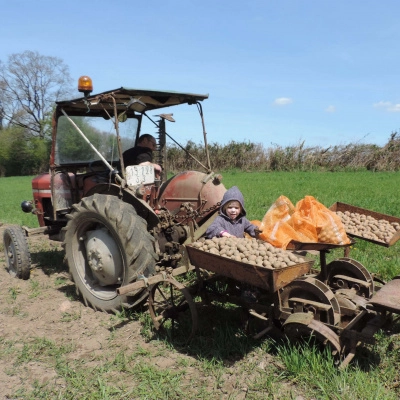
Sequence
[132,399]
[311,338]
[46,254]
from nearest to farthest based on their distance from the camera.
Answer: [132,399] → [311,338] → [46,254]

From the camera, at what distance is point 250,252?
2979 mm

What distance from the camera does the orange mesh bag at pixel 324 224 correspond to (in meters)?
3.62

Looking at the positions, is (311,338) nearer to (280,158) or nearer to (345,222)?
(345,222)

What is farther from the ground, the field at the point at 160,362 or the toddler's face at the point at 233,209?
the toddler's face at the point at 233,209

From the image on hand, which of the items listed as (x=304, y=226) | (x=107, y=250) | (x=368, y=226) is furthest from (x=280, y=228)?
(x=107, y=250)

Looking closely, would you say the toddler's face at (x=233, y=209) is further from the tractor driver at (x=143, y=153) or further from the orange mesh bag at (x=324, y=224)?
the tractor driver at (x=143, y=153)

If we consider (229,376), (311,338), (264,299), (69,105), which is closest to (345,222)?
(264,299)

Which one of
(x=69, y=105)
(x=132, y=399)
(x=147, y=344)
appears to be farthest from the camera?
(x=69, y=105)

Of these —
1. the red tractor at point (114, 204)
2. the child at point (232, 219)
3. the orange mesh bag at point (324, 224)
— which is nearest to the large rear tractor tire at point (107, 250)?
the red tractor at point (114, 204)

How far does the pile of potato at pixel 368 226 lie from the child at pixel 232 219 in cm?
96

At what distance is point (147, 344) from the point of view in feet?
11.3

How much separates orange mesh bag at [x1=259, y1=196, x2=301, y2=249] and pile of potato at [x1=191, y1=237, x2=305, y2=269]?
0.39m

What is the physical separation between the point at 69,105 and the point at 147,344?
2.79 m

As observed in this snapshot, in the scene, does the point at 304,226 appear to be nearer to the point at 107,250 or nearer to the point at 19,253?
the point at 107,250
